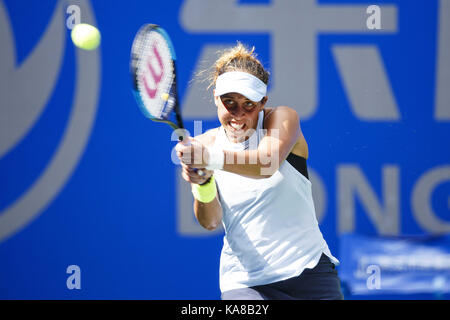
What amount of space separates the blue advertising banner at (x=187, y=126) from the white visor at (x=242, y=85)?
1720mm

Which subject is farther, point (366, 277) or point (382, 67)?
point (382, 67)

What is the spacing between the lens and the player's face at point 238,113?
2.24m

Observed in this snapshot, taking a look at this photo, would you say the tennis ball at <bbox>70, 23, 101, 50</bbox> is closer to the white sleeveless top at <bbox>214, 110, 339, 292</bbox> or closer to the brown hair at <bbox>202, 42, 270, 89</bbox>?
the brown hair at <bbox>202, 42, 270, 89</bbox>

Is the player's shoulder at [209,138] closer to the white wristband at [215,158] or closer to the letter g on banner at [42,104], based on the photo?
the white wristband at [215,158]

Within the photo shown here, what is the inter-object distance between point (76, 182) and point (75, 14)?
114 cm

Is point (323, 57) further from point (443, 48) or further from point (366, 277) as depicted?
point (366, 277)

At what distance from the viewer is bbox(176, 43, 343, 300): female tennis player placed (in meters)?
2.19

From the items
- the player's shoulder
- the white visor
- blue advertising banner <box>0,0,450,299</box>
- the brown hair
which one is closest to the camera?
the white visor

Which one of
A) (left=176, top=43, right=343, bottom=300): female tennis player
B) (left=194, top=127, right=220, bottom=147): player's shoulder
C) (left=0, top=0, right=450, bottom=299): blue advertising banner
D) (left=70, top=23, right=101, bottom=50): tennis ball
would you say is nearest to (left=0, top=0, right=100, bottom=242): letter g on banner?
(left=0, top=0, right=450, bottom=299): blue advertising banner

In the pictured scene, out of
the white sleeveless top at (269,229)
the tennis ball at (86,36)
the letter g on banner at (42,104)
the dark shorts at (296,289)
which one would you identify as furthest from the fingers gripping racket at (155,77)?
the letter g on banner at (42,104)

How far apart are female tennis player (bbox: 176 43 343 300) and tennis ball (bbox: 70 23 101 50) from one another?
5.50ft

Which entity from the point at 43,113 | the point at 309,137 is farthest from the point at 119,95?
the point at 309,137

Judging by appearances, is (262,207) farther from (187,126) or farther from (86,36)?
(86,36)

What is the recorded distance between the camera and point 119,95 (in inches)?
158
